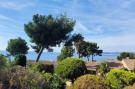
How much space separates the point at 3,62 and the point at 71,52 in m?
53.8

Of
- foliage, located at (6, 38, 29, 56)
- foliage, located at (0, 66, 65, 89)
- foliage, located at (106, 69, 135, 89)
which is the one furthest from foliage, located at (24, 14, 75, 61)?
foliage, located at (0, 66, 65, 89)

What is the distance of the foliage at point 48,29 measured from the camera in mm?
55562

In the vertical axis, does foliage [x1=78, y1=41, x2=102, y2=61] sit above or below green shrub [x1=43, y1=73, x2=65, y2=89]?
above

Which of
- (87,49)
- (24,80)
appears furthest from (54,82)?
(87,49)

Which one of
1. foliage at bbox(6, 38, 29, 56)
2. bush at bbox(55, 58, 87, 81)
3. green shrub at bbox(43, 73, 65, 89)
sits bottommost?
green shrub at bbox(43, 73, 65, 89)

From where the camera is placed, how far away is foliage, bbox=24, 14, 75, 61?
5556 cm

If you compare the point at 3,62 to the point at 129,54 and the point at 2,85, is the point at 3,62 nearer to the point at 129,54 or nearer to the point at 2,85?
the point at 2,85

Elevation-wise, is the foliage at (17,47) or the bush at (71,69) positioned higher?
the foliage at (17,47)

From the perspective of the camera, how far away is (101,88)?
16.9 m

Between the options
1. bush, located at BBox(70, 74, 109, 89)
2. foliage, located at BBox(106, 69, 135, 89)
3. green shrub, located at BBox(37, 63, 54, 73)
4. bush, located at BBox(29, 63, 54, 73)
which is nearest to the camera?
bush, located at BBox(70, 74, 109, 89)

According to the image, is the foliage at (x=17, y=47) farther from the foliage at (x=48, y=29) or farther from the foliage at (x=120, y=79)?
the foliage at (x=120, y=79)

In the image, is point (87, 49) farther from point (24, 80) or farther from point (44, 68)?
point (24, 80)

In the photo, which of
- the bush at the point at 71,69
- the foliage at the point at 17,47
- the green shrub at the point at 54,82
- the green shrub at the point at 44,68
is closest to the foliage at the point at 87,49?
the foliage at the point at 17,47

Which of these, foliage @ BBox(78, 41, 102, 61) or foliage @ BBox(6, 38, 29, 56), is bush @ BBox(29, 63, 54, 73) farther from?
foliage @ BBox(78, 41, 102, 61)
